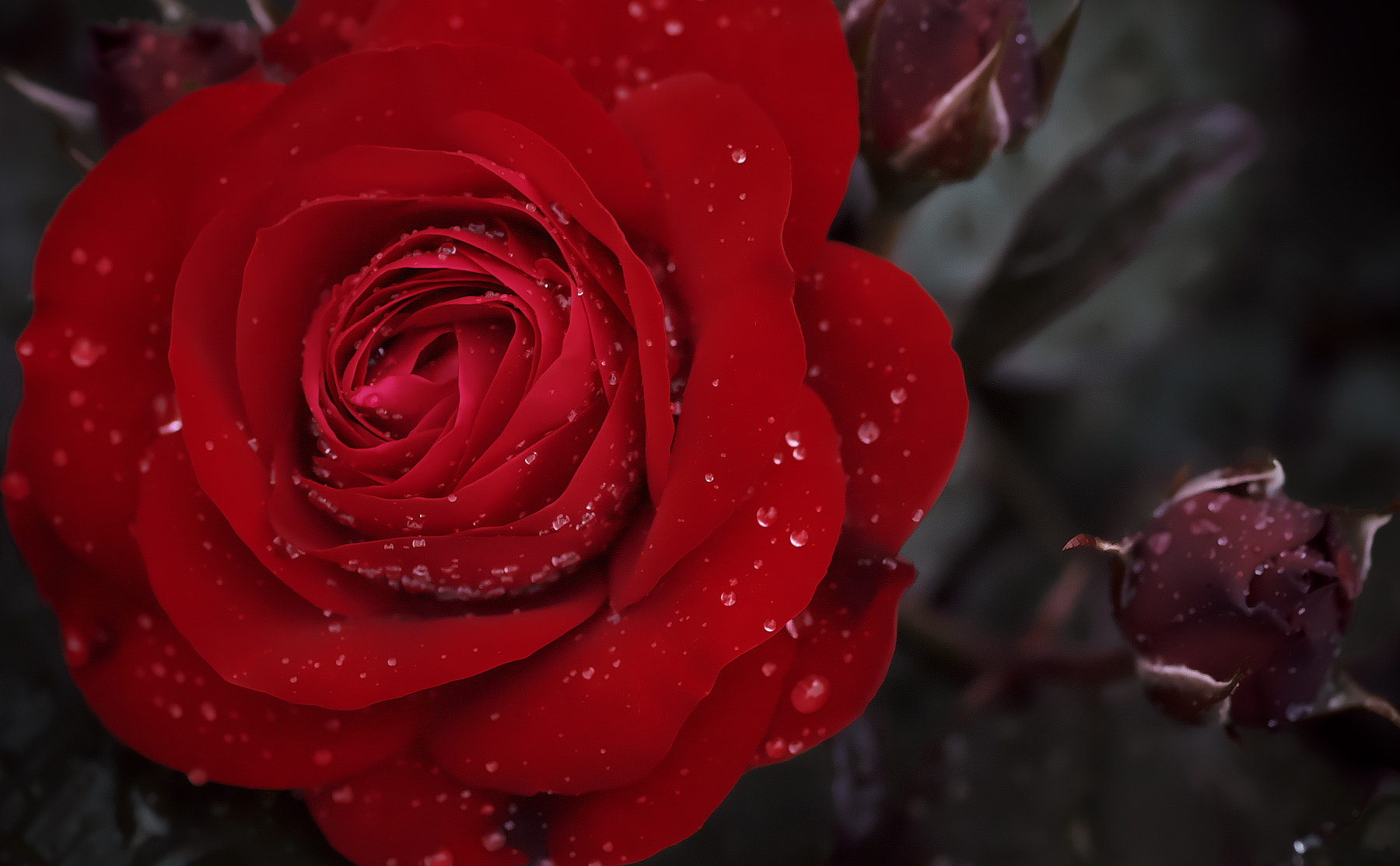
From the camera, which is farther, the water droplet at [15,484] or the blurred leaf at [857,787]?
the blurred leaf at [857,787]

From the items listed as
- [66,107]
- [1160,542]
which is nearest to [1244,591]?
[1160,542]

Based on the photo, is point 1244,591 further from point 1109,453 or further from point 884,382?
point 1109,453

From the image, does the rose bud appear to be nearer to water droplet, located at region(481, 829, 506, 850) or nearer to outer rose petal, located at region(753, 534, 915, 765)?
outer rose petal, located at region(753, 534, 915, 765)

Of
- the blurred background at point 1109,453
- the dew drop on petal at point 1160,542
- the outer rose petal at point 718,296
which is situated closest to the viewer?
the outer rose petal at point 718,296

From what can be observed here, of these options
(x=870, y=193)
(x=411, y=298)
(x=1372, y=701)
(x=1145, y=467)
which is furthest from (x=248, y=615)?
(x=1145, y=467)

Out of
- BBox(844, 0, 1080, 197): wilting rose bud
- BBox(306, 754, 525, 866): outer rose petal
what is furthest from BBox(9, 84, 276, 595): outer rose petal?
BBox(844, 0, 1080, 197): wilting rose bud

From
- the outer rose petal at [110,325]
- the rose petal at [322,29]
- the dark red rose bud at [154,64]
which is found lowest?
the outer rose petal at [110,325]

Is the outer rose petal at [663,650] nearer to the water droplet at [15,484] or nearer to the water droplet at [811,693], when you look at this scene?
the water droplet at [811,693]

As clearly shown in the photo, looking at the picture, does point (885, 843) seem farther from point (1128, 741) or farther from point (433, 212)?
point (433, 212)

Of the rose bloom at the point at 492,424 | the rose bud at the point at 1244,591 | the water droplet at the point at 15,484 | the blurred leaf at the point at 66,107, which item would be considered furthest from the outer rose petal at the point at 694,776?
the blurred leaf at the point at 66,107
